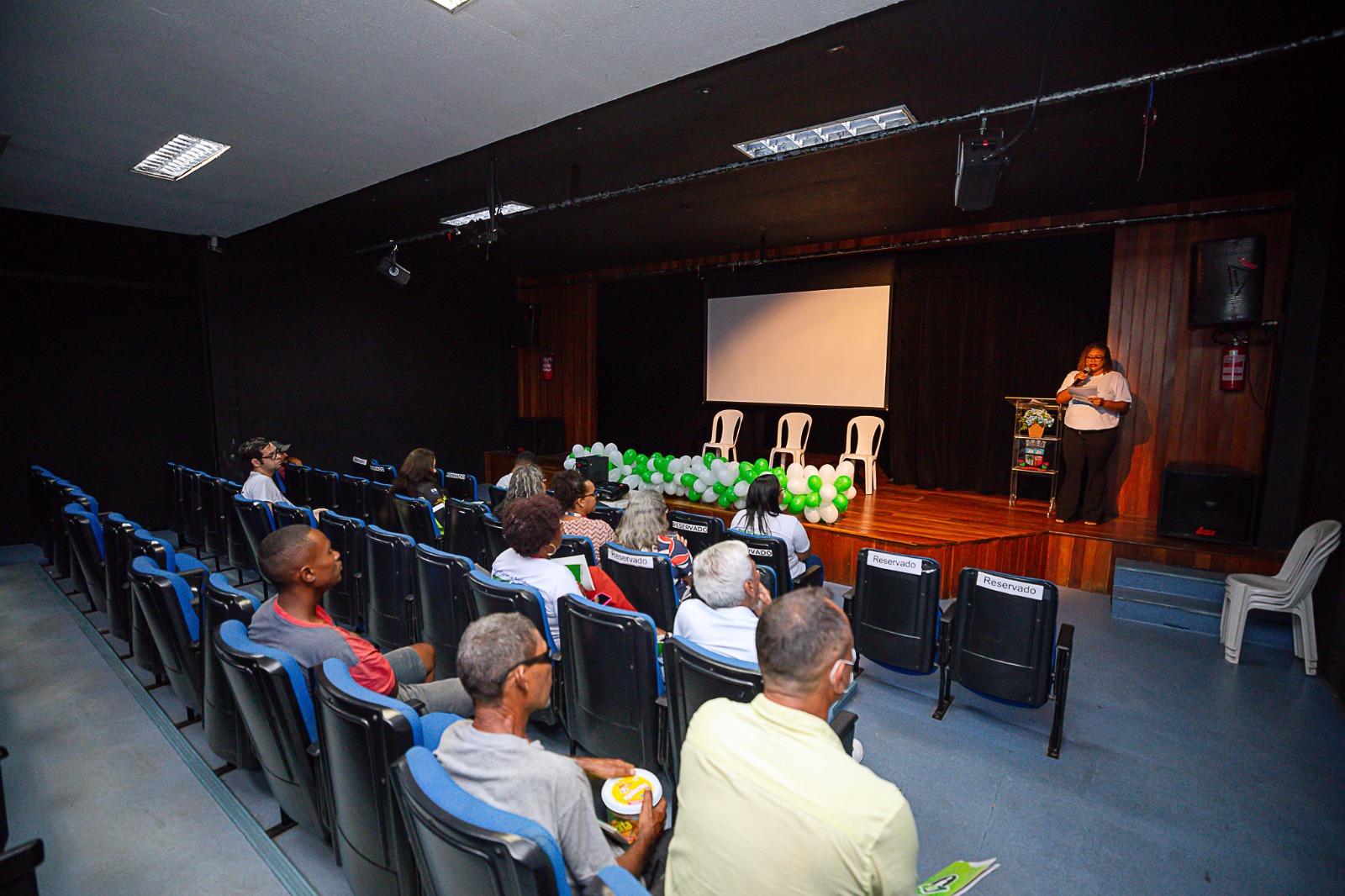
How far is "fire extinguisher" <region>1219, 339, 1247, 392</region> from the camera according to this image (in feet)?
19.4

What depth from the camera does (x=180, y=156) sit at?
4816 mm

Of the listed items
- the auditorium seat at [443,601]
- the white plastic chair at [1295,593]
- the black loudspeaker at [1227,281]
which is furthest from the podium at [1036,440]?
the auditorium seat at [443,601]

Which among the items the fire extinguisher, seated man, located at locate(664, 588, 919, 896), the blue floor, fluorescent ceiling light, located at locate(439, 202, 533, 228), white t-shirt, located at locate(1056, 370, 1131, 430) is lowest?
the blue floor

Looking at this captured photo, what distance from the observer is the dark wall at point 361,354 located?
7.96 meters

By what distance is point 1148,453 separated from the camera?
6531mm

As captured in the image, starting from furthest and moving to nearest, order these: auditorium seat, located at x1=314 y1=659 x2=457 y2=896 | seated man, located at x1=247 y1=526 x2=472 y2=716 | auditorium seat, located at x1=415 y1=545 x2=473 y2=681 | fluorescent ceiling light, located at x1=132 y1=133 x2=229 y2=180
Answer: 1. fluorescent ceiling light, located at x1=132 y1=133 x2=229 y2=180
2. auditorium seat, located at x1=415 y1=545 x2=473 y2=681
3. seated man, located at x1=247 y1=526 x2=472 y2=716
4. auditorium seat, located at x1=314 y1=659 x2=457 y2=896

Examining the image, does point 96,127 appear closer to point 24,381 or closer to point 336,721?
point 24,381

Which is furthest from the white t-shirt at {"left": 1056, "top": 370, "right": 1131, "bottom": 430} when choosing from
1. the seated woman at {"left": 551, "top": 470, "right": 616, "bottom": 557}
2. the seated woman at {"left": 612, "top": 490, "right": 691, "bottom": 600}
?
the seated woman at {"left": 551, "top": 470, "right": 616, "bottom": 557}

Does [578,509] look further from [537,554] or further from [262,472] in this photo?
[262,472]

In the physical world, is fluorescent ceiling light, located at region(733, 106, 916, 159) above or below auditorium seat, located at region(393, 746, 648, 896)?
above

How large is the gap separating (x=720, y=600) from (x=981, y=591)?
149cm

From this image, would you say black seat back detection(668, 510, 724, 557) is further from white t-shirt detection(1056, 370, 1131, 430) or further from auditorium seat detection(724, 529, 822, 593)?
white t-shirt detection(1056, 370, 1131, 430)

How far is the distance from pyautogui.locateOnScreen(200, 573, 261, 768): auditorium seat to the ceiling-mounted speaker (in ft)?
13.4

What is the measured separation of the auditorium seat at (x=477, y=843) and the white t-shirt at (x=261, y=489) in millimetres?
4620
